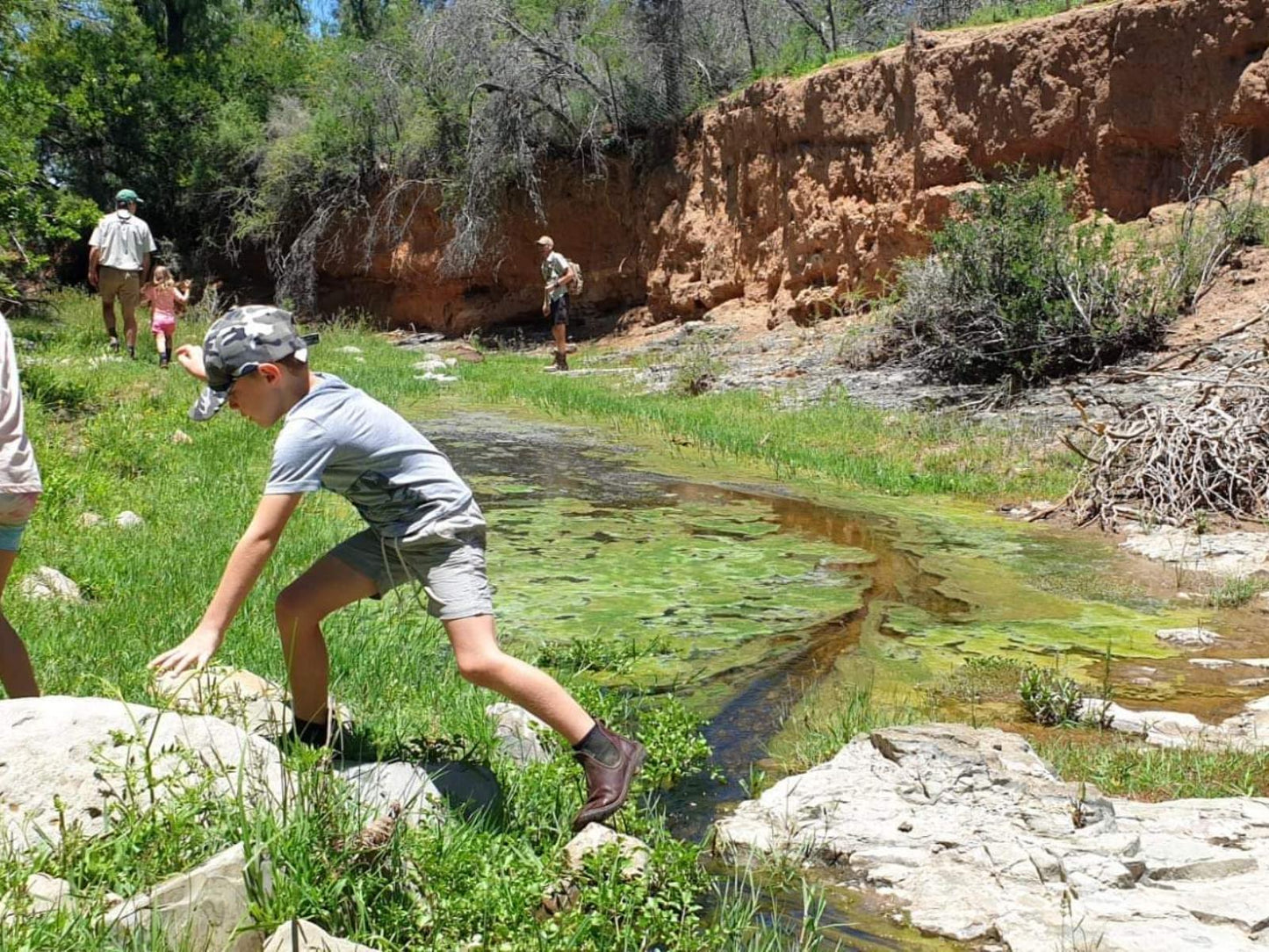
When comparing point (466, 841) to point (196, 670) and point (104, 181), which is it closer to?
point (196, 670)

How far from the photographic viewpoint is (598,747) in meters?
3.85

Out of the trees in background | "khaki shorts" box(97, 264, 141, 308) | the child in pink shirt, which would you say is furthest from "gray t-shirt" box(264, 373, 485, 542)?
the trees in background

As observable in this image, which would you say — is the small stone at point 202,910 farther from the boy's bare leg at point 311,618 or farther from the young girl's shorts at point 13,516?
the young girl's shorts at point 13,516

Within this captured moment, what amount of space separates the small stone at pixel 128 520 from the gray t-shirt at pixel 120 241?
892cm

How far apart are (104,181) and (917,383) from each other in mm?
23174

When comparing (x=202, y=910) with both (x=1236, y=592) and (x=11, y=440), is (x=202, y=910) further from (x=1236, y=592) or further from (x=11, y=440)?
(x=1236, y=592)

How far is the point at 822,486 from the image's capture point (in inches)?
433

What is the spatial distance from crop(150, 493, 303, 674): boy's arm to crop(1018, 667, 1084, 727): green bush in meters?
3.30

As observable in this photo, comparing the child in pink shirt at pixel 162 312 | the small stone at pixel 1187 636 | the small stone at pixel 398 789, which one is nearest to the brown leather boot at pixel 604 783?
the small stone at pixel 398 789

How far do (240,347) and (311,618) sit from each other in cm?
89

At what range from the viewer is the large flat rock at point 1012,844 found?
3406 millimetres

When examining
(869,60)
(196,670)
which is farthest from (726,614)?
Answer: (869,60)

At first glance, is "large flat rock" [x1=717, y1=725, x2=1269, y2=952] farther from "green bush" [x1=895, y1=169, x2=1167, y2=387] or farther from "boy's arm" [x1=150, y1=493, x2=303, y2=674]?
"green bush" [x1=895, y1=169, x2=1167, y2=387]

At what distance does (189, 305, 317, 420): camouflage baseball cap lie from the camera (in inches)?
148
